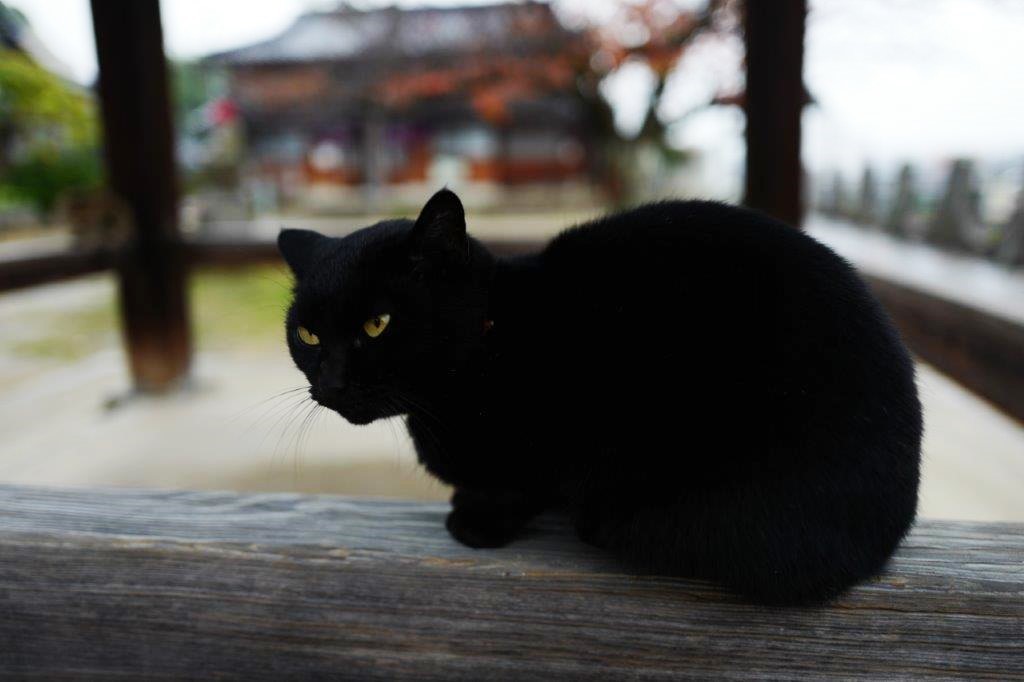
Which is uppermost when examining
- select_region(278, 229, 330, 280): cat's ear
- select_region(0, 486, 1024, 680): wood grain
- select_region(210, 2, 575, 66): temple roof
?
select_region(210, 2, 575, 66): temple roof

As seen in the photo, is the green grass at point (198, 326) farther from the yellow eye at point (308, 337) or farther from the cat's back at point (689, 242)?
the cat's back at point (689, 242)

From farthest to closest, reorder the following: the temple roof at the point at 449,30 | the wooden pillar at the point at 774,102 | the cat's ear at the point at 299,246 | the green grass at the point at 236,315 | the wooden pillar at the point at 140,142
Answer: 1. the temple roof at the point at 449,30
2. the green grass at the point at 236,315
3. the wooden pillar at the point at 140,142
4. the wooden pillar at the point at 774,102
5. the cat's ear at the point at 299,246

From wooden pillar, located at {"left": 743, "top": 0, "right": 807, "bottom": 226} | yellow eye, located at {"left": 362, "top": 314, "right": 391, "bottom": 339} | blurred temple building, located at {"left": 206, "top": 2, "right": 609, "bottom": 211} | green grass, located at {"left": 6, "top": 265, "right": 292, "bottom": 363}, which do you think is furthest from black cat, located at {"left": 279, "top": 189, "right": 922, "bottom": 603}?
blurred temple building, located at {"left": 206, "top": 2, "right": 609, "bottom": 211}

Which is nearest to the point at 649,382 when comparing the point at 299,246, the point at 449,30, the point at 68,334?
the point at 299,246

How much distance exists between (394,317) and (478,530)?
0.33 metres

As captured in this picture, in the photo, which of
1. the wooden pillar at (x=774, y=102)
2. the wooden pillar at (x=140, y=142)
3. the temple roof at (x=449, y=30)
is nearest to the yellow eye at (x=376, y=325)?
the wooden pillar at (x=774, y=102)

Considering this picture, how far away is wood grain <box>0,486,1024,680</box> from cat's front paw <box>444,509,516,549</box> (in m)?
0.02

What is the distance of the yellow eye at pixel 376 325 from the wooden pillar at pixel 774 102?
2.90m

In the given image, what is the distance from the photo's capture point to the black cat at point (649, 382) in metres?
0.91

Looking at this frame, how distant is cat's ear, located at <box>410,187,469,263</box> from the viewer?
0.98m

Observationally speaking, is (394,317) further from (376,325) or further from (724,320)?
(724,320)

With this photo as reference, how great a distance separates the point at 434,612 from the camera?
3.06 ft

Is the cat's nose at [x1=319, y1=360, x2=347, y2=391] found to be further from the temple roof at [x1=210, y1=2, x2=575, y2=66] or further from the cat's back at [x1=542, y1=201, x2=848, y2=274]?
the temple roof at [x1=210, y1=2, x2=575, y2=66]

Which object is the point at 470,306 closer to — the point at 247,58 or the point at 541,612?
the point at 541,612
